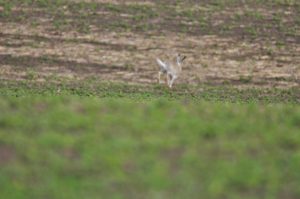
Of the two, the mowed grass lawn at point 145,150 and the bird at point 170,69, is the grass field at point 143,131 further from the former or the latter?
the bird at point 170,69

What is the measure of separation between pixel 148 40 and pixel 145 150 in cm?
1490

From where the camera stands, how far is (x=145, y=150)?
8.70 metres

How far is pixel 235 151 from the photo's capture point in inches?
346

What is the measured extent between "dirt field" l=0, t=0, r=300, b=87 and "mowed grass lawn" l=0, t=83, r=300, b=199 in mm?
8669

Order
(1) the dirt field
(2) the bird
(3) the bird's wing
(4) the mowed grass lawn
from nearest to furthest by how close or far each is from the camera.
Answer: (4) the mowed grass lawn → (2) the bird → (3) the bird's wing → (1) the dirt field

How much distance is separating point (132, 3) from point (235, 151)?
1920 centimetres

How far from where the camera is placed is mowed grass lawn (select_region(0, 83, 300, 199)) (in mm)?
7754

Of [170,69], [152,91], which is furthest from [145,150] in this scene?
[170,69]

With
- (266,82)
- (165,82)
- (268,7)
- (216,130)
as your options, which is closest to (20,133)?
(216,130)

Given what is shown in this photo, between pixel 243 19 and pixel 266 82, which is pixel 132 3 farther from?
pixel 266 82

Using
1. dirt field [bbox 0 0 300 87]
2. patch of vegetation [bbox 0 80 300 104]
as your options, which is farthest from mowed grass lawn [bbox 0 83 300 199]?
dirt field [bbox 0 0 300 87]

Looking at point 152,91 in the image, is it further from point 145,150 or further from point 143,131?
point 145,150

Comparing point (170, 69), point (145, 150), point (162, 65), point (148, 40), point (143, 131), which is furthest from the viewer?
point (148, 40)

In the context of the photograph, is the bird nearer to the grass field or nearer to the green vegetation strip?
the grass field
